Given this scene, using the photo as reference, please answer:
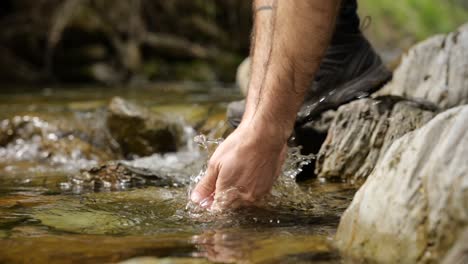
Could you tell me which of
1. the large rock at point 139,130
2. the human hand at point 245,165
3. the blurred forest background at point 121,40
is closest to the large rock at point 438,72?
the human hand at point 245,165

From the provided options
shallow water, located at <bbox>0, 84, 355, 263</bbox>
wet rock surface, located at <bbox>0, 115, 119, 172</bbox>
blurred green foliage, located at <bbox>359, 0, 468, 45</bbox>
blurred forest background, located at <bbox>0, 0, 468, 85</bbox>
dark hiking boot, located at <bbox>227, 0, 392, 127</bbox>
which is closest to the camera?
shallow water, located at <bbox>0, 84, 355, 263</bbox>

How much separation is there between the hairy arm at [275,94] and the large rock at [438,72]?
1.44 meters

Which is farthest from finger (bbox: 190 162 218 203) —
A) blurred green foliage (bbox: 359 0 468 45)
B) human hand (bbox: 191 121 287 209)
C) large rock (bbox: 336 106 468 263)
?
blurred green foliage (bbox: 359 0 468 45)

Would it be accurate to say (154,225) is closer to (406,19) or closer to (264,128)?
(264,128)

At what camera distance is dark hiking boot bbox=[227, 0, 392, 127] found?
2.82m

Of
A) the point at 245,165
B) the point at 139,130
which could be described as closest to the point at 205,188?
the point at 245,165

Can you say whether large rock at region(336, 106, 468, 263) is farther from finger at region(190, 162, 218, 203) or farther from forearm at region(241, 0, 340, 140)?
finger at region(190, 162, 218, 203)

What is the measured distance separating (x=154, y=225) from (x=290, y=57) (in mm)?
677

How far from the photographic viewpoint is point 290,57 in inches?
70.6

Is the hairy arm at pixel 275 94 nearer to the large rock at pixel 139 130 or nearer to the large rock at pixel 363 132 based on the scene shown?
the large rock at pixel 363 132

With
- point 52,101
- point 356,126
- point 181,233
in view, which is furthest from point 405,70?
point 52,101

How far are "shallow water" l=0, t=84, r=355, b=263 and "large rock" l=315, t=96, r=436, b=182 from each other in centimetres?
15

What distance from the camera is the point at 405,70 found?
3.39 m

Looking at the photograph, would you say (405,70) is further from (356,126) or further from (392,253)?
(392,253)
